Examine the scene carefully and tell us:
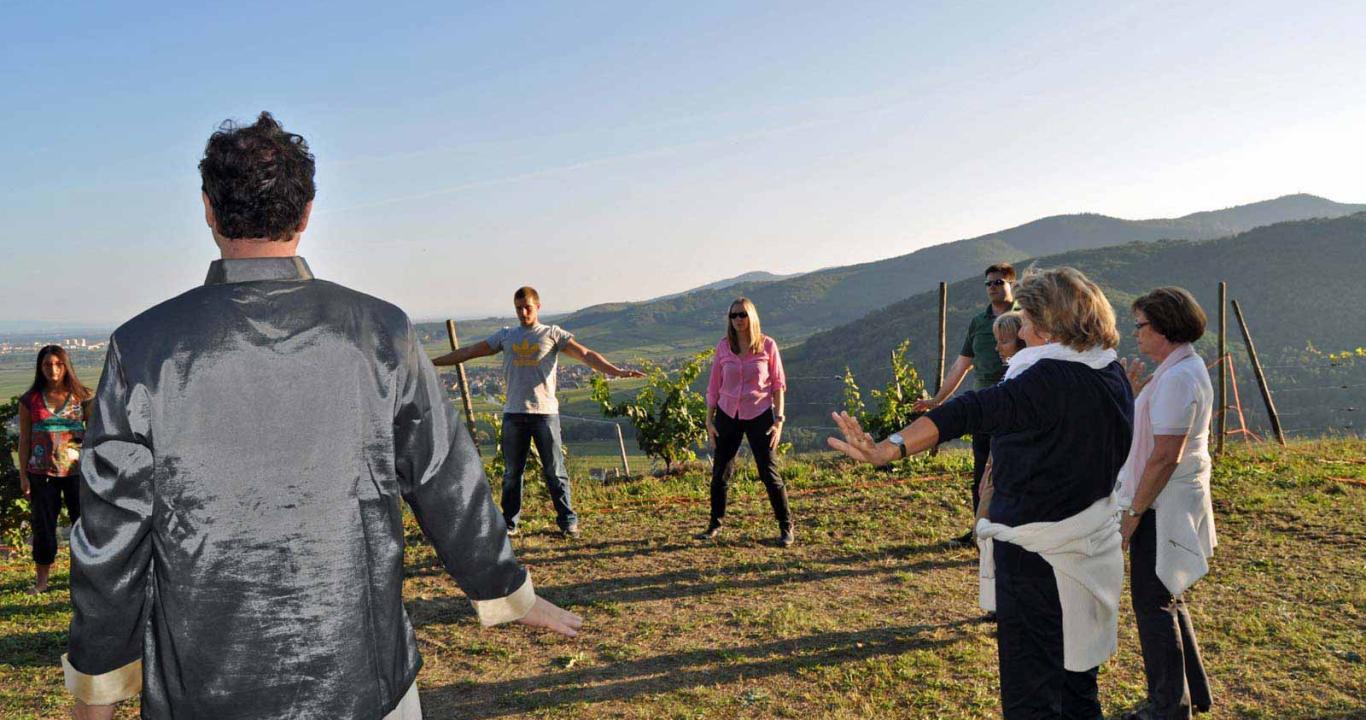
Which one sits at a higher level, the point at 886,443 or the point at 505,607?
the point at 886,443

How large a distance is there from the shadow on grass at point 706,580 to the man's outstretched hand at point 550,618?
3.94 metres

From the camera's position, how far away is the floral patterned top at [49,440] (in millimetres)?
6141

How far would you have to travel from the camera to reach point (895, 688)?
14.3 ft

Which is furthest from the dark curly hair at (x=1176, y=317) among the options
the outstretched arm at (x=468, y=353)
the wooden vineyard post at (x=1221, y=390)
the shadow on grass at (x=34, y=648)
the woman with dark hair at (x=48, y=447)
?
the wooden vineyard post at (x=1221, y=390)

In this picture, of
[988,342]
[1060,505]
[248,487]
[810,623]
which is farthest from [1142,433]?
[248,487]

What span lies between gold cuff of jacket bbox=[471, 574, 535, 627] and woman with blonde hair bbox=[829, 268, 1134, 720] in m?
1.21

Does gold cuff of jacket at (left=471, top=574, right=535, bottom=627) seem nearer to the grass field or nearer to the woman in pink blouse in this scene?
the grass field

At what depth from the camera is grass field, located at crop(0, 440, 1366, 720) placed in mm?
4285

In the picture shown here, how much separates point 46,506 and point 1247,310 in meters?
98.6

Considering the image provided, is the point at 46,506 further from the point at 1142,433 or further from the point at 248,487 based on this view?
the point at 1142,433

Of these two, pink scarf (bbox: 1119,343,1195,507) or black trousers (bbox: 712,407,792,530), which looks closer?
pink scarf (bbox: 1119,343,1195,507)

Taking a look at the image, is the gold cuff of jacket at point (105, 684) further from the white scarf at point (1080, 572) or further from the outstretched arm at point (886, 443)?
the white scarf at point (1080, 572)

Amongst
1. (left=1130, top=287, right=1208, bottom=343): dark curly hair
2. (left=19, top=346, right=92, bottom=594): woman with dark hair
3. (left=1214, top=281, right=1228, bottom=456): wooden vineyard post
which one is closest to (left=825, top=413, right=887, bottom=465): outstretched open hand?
(left=1130, top=287, right=1208, bottom=343): dark curly hair

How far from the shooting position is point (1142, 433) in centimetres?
366
